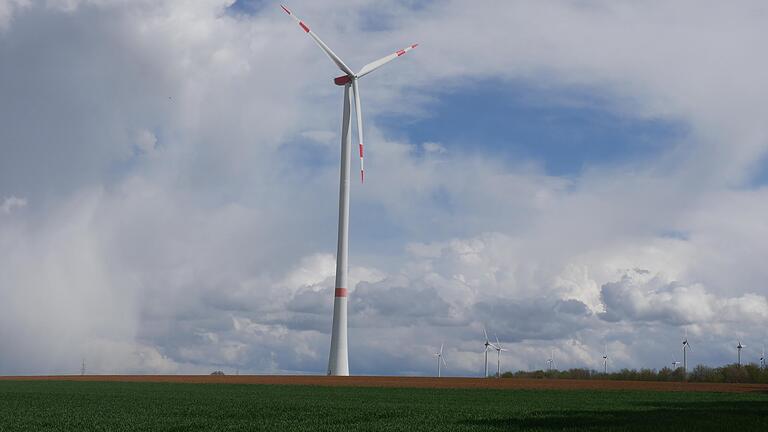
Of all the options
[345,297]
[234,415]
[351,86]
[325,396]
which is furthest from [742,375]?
[234,415]

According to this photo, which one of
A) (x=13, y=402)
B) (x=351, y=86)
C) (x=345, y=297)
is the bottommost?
(x=13, y=402)

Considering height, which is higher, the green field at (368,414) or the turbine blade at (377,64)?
the turbine blade at (377,64)

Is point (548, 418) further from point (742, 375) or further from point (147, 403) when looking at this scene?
point (742, 375)

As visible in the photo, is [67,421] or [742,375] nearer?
[67,421]

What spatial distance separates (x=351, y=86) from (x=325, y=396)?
174 feet

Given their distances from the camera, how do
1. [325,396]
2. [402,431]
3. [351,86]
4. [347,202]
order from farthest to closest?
[351,86], [347,202], [325,396], [402,431]

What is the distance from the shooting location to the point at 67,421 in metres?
40.8

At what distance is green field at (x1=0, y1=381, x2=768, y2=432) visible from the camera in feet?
126

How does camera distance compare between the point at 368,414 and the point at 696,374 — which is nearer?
the point at 368,414

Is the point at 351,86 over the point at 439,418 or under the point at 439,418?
over

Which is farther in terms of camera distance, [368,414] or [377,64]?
[377,64]

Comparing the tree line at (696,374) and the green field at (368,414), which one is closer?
the green field at (368,414)

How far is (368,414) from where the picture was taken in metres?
45.7

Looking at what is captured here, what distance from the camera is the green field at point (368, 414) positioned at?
3828 centimetres
